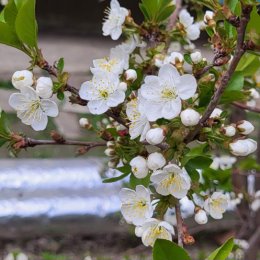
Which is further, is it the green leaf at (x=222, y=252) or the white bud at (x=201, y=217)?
the white bud at (x=201, y=217)

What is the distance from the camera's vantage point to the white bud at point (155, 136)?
688 millimetres

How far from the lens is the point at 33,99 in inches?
29.5

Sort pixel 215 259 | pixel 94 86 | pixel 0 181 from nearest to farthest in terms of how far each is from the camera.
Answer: pixel 215 259 < pixel 94 86 < pixel 0 181

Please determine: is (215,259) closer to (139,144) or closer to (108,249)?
(139,144)

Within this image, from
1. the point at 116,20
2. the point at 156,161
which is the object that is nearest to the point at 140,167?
the point at 156,161

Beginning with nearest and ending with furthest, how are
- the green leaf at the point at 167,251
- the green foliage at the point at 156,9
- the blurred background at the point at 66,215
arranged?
the green leaf at the point at 167,251 < the green foliage at the point at 156,9 < the blurred background at the point at 66,215

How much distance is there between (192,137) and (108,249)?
5.84 ft

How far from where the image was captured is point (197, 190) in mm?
777

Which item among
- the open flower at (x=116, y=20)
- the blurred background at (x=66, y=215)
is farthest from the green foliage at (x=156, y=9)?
the blurred background at (x=66, y=215)

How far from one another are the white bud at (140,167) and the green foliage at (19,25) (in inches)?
7.4

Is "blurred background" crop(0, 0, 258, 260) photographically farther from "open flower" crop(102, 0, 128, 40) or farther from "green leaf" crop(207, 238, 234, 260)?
"green leaf" crop(207, 238, 234, 260)

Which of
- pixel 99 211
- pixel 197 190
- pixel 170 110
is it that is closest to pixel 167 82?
pixel 170 110

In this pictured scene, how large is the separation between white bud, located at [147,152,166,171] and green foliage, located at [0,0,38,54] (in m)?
0.20

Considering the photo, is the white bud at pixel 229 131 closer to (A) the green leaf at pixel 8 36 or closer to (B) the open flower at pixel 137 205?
(B) the open flower at pixel 137 205
